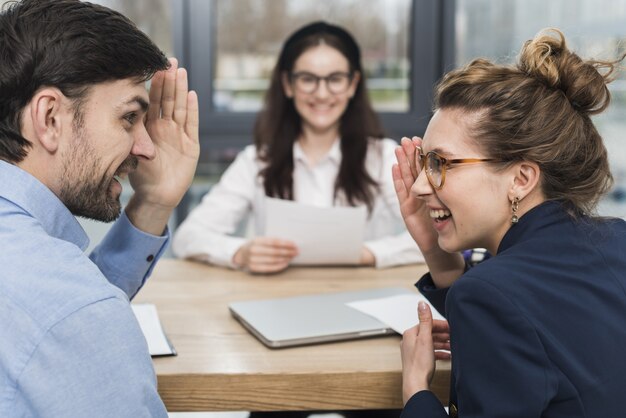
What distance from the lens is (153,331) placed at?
4.51 ft

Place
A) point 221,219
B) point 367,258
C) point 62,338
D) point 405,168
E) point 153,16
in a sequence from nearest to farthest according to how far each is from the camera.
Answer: point 62,338, point 405,168, point 367,258, point 221,219, point 153,16

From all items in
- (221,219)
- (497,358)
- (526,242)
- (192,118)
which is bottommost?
(221,219)

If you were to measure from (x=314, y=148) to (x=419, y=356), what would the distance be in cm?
137

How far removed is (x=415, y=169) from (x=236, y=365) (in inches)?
19.2

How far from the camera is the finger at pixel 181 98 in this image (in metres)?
1.45

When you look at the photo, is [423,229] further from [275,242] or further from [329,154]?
[329,154]

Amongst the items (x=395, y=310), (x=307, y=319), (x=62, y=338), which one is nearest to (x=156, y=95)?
(x=307, y=319)

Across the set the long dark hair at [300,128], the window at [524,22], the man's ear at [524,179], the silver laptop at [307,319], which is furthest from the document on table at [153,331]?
the window at [524,22]

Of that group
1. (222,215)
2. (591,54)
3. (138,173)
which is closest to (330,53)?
(222,215)

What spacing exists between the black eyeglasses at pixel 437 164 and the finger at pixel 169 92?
51cm

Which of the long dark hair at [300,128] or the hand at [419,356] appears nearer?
the hand at [419,356]

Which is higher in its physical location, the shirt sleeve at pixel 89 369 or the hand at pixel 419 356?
the shirt sleeve at pixel 89 369

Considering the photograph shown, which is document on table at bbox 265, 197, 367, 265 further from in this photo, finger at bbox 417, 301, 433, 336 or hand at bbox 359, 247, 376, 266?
finger at bbox 417, 301, 433, 336

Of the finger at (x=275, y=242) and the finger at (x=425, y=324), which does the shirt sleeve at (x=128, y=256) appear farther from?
the finger at (x=425, y=324)
